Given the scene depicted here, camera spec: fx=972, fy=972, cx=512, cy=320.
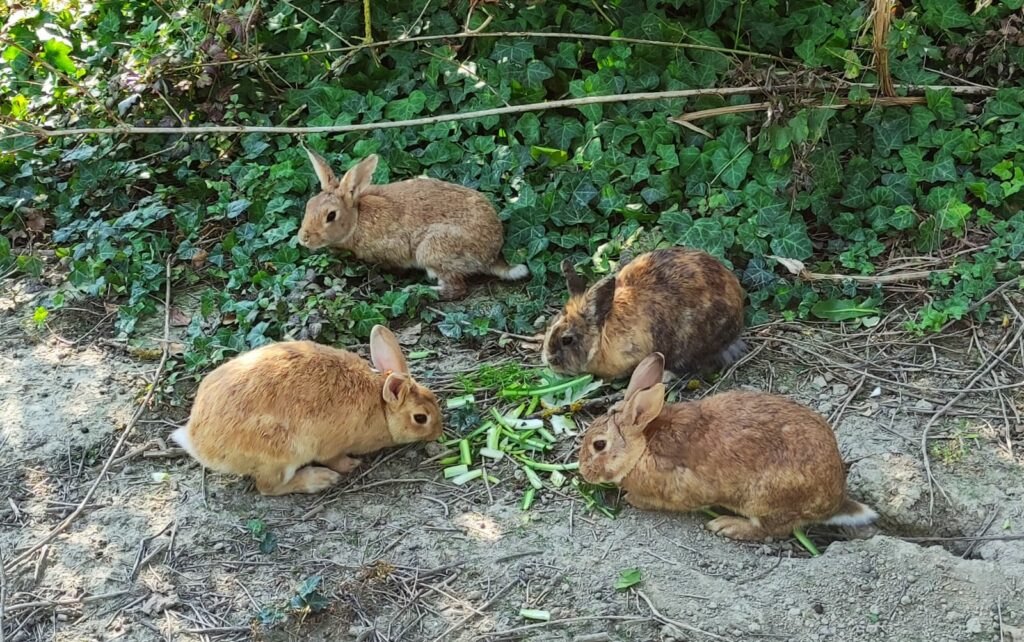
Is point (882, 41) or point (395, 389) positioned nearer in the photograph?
point (395, 389)

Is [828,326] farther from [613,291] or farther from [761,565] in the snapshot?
[761,565]

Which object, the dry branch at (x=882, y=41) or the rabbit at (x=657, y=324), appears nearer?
the rabbit at (x=657, y=324)

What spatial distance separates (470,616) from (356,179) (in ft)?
10.9

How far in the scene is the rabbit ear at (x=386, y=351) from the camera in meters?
5.11

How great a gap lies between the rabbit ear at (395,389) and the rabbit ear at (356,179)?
1.92 meters

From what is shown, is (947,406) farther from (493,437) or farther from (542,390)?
(493,437)

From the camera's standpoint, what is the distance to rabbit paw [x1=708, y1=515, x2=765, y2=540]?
4582mm

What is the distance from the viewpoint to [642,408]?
4.61m

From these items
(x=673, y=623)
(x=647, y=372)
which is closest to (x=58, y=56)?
(x=647, y=372)

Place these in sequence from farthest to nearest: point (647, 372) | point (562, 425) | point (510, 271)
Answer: point (510, 271) < point (562, 425) < point (647, 372)

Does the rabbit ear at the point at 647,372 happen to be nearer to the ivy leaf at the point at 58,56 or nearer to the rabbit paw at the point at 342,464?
the rabbit paw at the point at 342,464

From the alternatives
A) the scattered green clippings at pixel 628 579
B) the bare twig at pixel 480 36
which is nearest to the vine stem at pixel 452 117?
the bare twig at pixel 480 36

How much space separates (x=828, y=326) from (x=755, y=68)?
6.46 ft

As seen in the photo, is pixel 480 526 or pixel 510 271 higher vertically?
pixel 510 271
